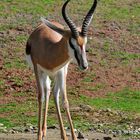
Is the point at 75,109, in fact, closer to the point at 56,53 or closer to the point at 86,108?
the point at 86,108

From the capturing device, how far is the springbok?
442 inches

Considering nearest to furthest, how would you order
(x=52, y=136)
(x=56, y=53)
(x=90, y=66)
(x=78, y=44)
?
(x=78, y=44)
(x=56, y=53)
(x=52, y=136)
(x=90, y=66)

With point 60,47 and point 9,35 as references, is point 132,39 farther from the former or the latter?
point 60,47

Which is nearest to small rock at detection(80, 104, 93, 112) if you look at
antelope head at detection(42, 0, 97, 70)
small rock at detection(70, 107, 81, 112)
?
small rock at detection(70, 107, 81, 112)

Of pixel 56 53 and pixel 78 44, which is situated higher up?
pixel 78 44

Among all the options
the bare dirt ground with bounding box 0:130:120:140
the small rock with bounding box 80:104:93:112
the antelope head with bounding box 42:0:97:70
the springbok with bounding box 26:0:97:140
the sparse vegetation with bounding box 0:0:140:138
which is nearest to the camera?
the antelope head with bounding box 42:0:97:70

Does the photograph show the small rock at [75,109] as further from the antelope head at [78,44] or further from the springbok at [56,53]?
the antelope head at [78,44]

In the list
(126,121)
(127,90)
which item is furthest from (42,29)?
(127,90)

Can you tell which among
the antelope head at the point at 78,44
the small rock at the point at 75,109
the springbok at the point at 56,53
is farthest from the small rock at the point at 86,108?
the antelope head at the point at 78,44

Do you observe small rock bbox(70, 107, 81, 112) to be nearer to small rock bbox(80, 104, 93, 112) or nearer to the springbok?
small rock bbox(80, 104, 93, 112)

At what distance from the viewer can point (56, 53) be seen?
38.7ft

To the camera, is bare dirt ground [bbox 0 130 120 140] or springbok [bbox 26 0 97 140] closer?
springbok [bbox 26 0 97 140]

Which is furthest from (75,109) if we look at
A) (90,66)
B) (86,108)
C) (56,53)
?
(90,66)

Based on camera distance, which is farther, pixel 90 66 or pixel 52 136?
pixel 90 66
